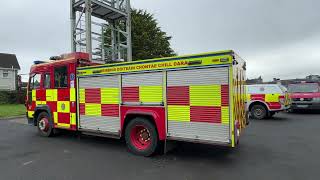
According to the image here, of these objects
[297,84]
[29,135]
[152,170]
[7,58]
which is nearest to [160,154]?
[152,170]

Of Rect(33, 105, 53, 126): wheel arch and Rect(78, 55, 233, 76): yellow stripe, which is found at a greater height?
Rect(78, 55, 233, 76): yellow stripe

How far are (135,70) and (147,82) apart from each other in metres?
0.46

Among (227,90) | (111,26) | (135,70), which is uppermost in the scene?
(111,26)

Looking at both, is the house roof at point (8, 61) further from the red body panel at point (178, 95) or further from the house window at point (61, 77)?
the red body panel at point (178, 95)

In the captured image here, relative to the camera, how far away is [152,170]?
4844 mm

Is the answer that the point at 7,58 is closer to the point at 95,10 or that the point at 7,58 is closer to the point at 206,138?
the point at 95,10

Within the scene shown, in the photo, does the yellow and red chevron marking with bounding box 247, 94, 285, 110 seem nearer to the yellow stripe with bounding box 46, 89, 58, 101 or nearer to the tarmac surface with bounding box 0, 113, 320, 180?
the tarmac surface with bounding box 0, 113, 320, 180

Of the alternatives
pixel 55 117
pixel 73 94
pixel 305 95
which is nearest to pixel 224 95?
pixel 73 94

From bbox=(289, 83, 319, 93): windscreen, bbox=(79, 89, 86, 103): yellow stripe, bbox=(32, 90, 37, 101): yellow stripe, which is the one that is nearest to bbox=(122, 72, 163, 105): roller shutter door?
bbox=(79, 89, 86, 103): yellow stripe

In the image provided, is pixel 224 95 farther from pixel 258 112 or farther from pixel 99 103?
pixel 258 112

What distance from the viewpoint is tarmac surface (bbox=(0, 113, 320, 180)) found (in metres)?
4.56

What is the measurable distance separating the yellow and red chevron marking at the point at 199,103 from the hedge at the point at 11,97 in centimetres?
2425

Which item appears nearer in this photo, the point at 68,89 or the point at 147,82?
the point at 147,82

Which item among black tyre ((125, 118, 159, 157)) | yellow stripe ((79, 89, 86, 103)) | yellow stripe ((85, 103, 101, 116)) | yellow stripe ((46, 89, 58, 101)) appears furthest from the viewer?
yellow stripe ((46, 89, 58, 101))
